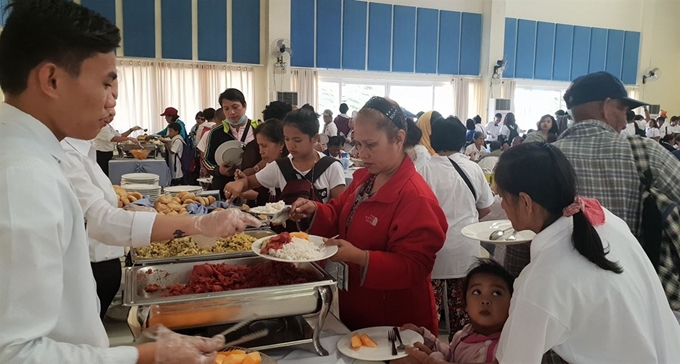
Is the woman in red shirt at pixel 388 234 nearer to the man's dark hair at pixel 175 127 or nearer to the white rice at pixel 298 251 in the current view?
the white rice at pixel 298 251

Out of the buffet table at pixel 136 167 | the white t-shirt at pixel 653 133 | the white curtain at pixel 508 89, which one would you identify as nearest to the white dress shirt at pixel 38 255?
the buffet table at pixel 136 167

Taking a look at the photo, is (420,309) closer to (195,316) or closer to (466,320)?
(195,316)

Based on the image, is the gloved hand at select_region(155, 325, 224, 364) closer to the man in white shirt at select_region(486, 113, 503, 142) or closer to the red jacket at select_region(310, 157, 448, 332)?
the red jacket at select_region(310, 157, 448, 332)

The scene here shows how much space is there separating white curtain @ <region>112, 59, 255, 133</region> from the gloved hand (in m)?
7.99

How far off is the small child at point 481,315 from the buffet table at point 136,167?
3.65 m

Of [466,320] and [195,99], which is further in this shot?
[195,99]

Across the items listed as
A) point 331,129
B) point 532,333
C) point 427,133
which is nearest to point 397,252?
point 532,333

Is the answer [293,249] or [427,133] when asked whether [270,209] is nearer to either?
A: [293,249]

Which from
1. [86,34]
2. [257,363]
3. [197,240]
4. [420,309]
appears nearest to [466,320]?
[420,309]

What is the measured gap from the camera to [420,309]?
4.66ft

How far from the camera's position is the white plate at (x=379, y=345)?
1.13m

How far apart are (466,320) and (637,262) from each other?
1415mm

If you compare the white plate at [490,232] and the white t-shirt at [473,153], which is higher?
the white plate at [490,232]

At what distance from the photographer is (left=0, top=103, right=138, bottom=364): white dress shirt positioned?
0.58 meters
